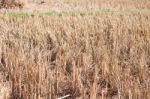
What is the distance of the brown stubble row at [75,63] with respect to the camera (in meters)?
4.08

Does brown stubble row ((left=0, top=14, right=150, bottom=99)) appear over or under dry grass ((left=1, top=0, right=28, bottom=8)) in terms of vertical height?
under

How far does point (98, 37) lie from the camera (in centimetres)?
730

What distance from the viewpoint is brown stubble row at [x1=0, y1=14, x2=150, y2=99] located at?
4082mm

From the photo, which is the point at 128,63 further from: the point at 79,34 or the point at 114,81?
the point at 79,34

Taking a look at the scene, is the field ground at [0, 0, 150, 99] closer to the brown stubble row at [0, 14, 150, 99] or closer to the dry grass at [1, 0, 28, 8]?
the brown stubble row at [0, 14, 150, 99]

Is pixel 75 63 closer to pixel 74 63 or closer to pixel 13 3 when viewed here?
pixel 74 63

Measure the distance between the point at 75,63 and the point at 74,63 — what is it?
0.31 metres

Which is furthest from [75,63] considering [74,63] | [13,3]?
[13,3]

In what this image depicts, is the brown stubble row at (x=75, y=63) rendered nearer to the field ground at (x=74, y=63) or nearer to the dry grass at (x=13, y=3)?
the field ground at (x=74, y=63)

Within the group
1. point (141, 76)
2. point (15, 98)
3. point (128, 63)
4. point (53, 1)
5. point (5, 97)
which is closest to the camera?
point (5, 97)

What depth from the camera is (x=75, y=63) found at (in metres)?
5.31

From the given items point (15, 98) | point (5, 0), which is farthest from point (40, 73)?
point (5, 0)

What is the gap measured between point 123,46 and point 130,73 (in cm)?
156

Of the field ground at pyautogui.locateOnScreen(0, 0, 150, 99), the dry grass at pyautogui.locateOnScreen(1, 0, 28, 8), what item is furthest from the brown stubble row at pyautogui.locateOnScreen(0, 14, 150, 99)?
the dry grass at pyautogui.locateOnScreen(1, 0, 28, 8)
